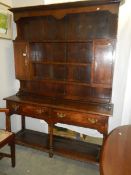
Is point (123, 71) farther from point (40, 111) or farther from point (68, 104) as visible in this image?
point (40, 111)

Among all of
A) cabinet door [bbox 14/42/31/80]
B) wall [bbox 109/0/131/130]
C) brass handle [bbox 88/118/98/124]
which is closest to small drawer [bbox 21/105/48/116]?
cabinet door [bbox 14/42/31/80]

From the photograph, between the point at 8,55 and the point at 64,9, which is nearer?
the point at 64,9

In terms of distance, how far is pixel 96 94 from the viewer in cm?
225

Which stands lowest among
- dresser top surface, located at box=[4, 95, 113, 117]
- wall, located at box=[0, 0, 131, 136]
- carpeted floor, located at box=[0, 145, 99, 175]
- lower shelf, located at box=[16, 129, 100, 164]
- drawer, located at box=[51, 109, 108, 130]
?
carpeted floor, located at box=[0, 145, 99, 175]

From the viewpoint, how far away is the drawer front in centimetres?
217

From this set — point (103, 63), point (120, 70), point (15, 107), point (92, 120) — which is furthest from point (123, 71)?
point (15, 107)

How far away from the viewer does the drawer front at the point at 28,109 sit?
7.12 feet

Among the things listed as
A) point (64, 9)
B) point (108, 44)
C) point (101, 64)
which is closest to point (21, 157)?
point (101, 64)

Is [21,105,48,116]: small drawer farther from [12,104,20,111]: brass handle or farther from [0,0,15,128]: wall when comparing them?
[0,0,15,128]: wall

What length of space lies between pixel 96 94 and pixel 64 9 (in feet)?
3.85

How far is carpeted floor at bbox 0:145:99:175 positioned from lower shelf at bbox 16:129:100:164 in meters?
0.10

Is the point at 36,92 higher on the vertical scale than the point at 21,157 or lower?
higher

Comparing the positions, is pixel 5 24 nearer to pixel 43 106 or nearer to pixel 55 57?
pixel 55 57

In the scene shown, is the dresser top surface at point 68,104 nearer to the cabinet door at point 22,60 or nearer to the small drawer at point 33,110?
the small drawer at point 33,110
